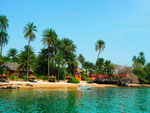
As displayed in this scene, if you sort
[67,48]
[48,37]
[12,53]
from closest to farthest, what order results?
[48,37] → [67,48] → [12,53]

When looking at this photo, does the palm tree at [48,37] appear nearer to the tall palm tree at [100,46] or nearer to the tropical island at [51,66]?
the tropical island at [51,66]

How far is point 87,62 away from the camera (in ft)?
404

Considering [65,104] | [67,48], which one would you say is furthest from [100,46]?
[65,104]

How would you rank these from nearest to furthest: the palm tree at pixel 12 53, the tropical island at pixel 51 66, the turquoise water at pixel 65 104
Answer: the turquoise water at pixel 65 104 < the tropical island at pixel 51 66 < the palm tree at pixel 12 53

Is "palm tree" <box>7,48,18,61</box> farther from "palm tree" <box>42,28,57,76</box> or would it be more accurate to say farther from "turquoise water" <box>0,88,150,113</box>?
"turquoise water" <box>0,88,150,113</box>

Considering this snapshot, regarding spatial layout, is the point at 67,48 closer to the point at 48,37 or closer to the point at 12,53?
the point at 48,37

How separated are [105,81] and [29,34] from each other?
41.6 metres

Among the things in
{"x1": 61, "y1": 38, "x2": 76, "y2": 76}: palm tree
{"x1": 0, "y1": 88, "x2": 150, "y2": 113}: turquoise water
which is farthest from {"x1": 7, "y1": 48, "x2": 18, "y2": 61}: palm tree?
{"x1": 0, "y1": 88, "x2": 150, "y2": 113}: turquoise water

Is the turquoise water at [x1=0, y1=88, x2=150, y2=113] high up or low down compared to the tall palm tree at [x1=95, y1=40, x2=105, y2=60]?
down

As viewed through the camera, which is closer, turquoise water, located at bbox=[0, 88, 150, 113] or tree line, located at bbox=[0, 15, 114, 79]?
turquoise water, located at bbox=[0, 88, 150, 113]

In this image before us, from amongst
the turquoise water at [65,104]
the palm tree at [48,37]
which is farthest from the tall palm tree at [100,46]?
the turquoise water at [65,104]

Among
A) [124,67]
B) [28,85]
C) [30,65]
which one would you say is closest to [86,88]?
[28,85]

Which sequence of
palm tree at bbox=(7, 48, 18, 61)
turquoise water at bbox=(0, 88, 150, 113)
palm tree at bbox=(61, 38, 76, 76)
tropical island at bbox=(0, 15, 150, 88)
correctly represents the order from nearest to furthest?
turquoise water at bbox=(0, 88, 150, 113), tropical island at bbox=(0, 15, 150, 88), palm tree at bbox=(61, 38, 76, 76), palm tree at bbox=(7, 48, 18, 61)

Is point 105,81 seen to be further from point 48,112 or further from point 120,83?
point 48,112
